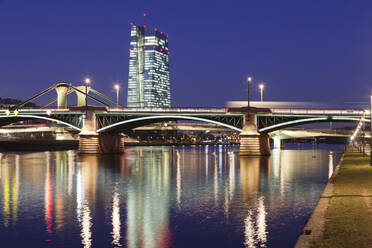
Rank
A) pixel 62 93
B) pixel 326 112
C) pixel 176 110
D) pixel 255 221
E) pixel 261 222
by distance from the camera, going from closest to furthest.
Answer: pixel 261 222, pixel 255 221, pixel 326 112, pixel 176 110, pixel 62 93

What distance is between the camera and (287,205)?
27.0 m

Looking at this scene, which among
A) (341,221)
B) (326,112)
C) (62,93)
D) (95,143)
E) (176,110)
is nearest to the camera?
(341,221)

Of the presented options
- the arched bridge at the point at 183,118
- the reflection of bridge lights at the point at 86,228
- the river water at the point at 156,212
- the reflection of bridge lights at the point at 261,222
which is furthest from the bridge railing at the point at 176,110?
the reflection of bridge lights at the point at 86,228

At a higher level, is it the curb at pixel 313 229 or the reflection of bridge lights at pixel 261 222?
the curb at pixel 313 229

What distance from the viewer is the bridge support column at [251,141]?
272ft

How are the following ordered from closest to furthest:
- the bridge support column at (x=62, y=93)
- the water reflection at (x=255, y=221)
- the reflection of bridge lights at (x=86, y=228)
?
1. the water reflection at (x=255, y=221)
2. the reflection of bridge lights at (x=86, y=228)
3. the bridge support column at (x=62, y=93)

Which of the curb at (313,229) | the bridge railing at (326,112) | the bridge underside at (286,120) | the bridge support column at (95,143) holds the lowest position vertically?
the curb at (313,229)

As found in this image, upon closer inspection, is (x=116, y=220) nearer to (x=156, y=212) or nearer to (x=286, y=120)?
(x=156, y=212)

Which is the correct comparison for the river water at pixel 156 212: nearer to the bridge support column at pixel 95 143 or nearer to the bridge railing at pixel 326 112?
the bridge railing at pixel 326 112

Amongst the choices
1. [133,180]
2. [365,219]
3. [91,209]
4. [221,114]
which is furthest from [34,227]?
[221,114]

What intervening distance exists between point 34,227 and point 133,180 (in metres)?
22.2

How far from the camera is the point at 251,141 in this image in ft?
275

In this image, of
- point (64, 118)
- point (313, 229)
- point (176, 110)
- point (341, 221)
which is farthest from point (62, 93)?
point (313, 229)

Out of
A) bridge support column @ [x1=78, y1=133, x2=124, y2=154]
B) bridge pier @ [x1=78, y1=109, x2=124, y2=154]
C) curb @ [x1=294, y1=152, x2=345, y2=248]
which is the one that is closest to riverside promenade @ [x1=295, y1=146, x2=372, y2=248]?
curb @ [x1=294, y1=152, x2=345, y2=248]
